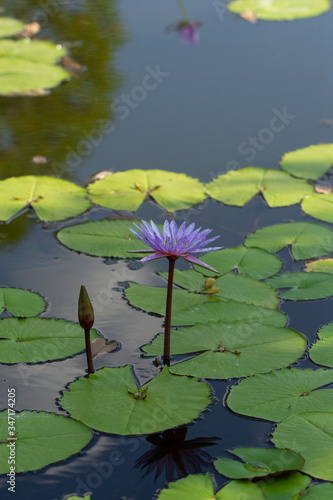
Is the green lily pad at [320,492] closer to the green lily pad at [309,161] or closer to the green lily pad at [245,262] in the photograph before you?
the green lily pad at [245,262]

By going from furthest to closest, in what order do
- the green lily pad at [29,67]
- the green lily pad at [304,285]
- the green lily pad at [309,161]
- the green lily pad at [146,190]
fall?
the green lily pad at [29,67] → the green lily pad at [309,161] → the green lily pad at [146,190] → the green lily pad at [304,285]

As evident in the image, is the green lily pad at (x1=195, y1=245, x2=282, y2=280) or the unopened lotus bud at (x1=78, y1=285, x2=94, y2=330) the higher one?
the unopened lotus bud at (x1=78, y1=285, x2=94, y2=330)

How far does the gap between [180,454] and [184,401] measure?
0.55ft

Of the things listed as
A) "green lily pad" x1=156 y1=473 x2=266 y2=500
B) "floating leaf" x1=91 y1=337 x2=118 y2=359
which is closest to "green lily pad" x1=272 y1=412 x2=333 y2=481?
"green lily pad" x1=156 y1=473 x2=266 y2=500

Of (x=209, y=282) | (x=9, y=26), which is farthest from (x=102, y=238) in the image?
(x=9, y=26)

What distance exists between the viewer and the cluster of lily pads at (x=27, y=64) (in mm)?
4266

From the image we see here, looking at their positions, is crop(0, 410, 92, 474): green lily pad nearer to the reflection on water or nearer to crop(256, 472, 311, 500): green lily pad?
crop(256, 472, 311, 500): green lily pad

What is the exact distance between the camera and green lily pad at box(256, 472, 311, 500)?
1.50m

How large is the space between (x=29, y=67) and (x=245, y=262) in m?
2.80

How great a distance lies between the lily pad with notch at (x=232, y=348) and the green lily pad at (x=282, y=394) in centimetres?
5

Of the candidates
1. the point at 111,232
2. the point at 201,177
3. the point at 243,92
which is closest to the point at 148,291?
the point at 111,232

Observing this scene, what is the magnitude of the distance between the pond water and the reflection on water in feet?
0.04

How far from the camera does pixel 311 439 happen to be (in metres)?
1.65

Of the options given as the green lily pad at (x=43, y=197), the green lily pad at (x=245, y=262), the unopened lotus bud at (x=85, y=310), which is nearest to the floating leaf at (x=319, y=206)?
the green lily pad at (x=245, y=262)
